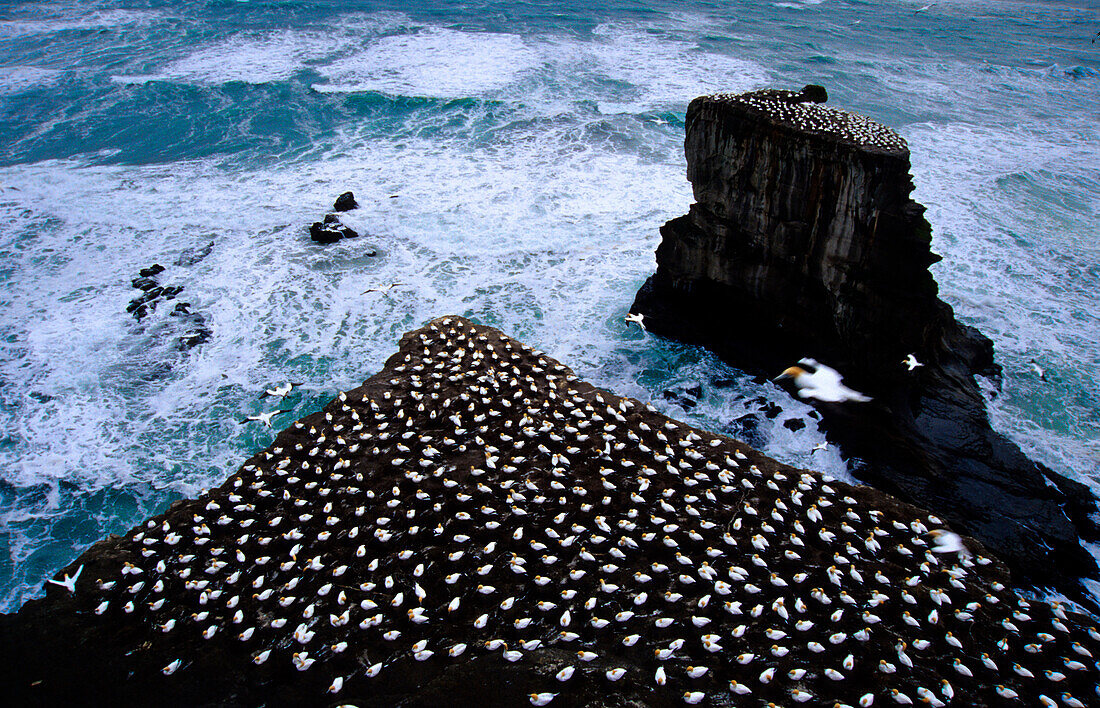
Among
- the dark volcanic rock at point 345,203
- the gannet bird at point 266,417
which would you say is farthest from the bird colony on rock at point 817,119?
the dark volcanic rock at point 345,203

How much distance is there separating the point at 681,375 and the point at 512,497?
923 cm

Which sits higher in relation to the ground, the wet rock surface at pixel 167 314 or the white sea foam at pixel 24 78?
the white sea foam at pixel 24 78

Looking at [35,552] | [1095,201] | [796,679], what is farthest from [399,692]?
[1095,201]

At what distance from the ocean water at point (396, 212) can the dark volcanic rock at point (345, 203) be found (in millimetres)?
870

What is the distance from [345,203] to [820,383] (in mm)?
21858

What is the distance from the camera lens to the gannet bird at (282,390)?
17617mm

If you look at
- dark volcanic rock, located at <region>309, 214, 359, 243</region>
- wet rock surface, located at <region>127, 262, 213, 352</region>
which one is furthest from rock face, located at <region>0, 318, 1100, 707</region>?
dark volcanic rock, located at <region>309, 214, 359, 243</region>

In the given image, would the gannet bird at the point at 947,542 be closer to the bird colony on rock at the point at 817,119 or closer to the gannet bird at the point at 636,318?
the bird colony on rock at the point at 817,119

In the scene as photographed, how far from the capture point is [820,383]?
56.7 ft

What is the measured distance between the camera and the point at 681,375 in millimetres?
19438

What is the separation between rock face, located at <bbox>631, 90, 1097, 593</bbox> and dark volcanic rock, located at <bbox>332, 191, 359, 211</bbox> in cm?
1642

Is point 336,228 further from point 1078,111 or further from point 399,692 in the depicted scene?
point 1078,111

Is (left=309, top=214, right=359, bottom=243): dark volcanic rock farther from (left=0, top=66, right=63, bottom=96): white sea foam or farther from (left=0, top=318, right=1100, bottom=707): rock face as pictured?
(left=0, top=66, right=63, bottom=96): white sea foam

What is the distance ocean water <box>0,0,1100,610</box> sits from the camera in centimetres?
1767
